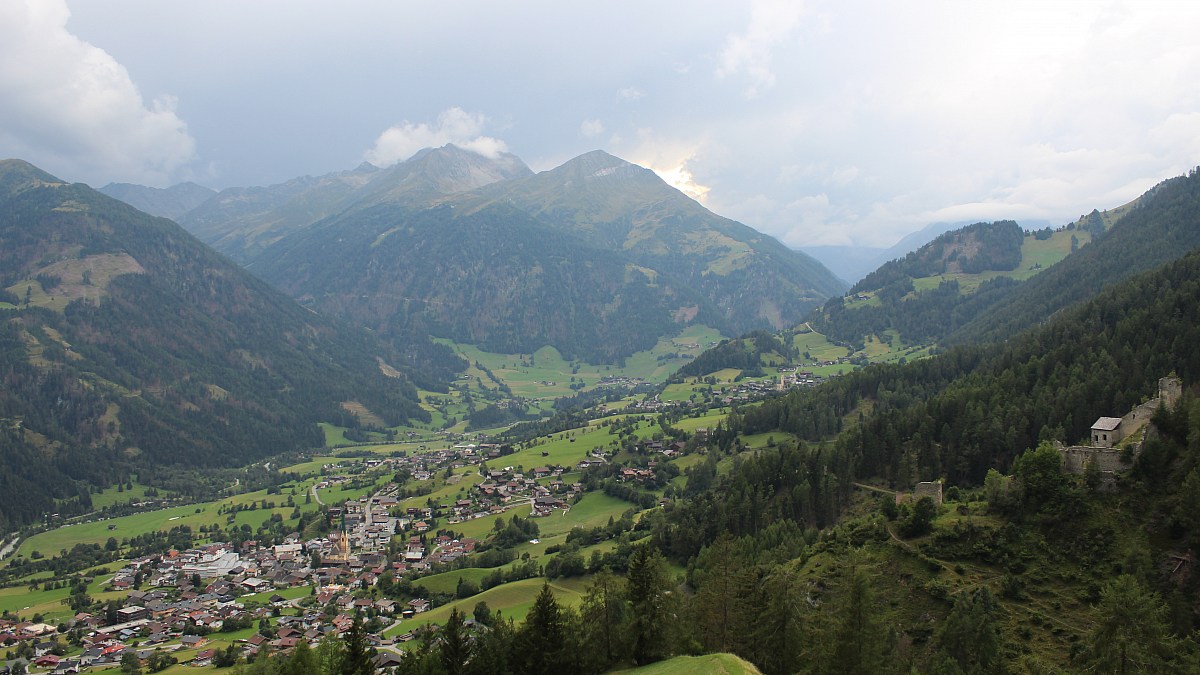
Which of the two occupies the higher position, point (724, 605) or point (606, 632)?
point (606, 632)

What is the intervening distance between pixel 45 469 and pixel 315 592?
131380mm

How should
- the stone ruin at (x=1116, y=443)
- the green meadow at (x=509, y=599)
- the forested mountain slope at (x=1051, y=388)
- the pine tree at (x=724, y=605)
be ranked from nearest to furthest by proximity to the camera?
the pine tree at (x=724, y=605) → the stone ruin at (x=1116, y=443) → the forested mountain slope at (x=1051, y=388) → the green meadow at (x=509, y=599)

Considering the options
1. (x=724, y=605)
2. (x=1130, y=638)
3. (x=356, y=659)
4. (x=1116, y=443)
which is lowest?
(x=1130, y=638)

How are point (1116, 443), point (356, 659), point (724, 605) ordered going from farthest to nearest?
point (1116, 443) → point (724, 605) → point (356, 659)

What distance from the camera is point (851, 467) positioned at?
80.2 metres

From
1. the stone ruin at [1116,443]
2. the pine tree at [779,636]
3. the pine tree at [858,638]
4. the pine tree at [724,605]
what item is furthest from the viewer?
the stone ruin at [1116,443]

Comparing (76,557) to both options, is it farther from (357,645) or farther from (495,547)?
(357,645)

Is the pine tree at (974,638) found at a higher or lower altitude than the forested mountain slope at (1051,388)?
lower

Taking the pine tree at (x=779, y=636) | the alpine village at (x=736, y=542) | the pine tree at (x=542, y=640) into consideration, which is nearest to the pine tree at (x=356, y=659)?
the alpine village at (x=736, y=542)

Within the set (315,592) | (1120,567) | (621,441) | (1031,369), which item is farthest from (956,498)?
(621,441)

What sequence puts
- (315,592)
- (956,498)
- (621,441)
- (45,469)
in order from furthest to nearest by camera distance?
(45,469), (621,441), (315,592), (956,498)

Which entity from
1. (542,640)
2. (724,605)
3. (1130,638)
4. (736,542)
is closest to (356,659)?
(542,640)

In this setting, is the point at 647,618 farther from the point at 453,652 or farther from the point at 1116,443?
the point at 1116,443

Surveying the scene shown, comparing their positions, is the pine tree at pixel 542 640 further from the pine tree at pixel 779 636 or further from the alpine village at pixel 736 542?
the pine tree at pixel 779 636
